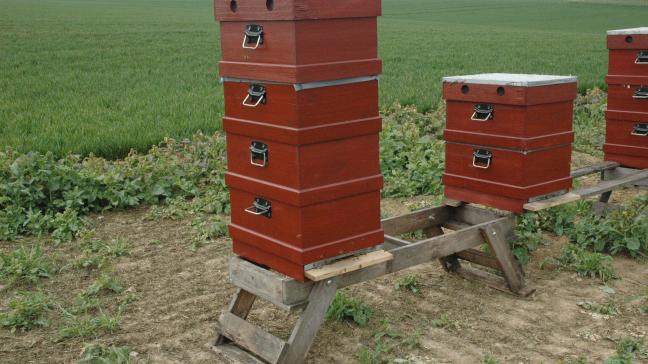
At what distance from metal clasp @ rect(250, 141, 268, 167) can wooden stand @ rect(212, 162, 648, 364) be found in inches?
26.3

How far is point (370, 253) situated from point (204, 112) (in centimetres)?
848

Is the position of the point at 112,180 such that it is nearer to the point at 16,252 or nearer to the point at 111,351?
the point at 16,252

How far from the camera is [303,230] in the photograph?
437cm

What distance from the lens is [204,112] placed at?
503 inches

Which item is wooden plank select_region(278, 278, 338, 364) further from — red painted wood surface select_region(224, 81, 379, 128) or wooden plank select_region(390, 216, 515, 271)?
red painted wood surface select_region(224, 81, 379, 128)

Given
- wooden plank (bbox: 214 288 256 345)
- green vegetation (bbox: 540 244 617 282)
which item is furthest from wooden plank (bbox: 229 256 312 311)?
green vegetation (bbox: 540 244 617 282)

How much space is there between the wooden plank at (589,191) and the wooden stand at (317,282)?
9.2 inches

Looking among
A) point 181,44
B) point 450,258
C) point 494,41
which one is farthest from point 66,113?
point 494,41

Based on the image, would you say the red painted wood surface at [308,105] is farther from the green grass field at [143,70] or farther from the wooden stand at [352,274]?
the green grass field at [143,70]

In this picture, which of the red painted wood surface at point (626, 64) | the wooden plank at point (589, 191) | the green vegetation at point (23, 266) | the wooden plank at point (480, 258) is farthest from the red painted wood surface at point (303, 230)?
the red painted wood surface at point (626, 64)

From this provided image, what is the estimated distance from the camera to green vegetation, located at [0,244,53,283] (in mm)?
6133

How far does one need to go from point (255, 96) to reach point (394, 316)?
198 centimetres

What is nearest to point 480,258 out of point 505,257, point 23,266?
point 505,257

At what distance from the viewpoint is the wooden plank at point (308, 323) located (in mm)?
4539
